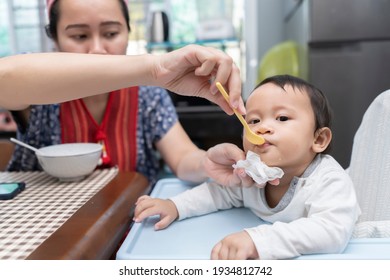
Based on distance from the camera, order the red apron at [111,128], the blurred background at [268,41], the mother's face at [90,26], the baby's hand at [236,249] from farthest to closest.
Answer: the blurred background at [268,41], the red apron at [111,128], the mother's face at [90,26], the baby's hand at [236,249]

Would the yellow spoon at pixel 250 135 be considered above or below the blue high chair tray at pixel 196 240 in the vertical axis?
above

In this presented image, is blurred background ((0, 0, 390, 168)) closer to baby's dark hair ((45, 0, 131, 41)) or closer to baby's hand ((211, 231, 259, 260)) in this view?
baby's dark hair ((45, 0, 131, 41))

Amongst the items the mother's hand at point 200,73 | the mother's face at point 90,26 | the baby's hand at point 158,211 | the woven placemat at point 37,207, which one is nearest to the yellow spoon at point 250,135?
the mother's hand at point 200,73

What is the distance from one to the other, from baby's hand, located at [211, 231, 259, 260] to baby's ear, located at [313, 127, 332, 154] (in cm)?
30

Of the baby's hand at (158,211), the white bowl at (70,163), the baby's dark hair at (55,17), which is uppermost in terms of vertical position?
the baby's dark hair at (55,17)

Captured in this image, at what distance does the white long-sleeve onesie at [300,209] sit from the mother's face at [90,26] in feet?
1.85

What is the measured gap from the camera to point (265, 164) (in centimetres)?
74

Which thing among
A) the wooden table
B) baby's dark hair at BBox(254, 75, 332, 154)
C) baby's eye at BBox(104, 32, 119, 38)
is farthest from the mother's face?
baby's dark hair at BBox(254, 75, 332, 154)

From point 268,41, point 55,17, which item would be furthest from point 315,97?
point 268,41

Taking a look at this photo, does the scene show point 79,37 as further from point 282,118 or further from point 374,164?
point 374,164

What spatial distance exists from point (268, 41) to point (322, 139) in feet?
6.86

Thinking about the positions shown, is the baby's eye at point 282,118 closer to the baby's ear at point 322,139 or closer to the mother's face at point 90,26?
the baby's ear at point 322,139

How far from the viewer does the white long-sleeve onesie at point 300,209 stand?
610mm
